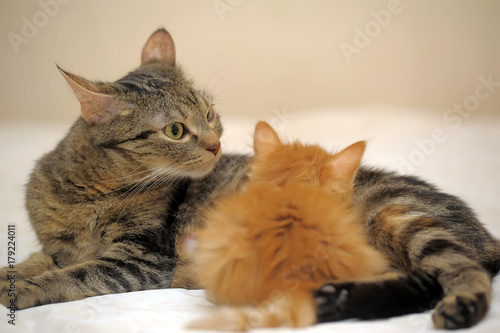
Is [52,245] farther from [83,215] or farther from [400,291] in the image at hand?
[400,291]

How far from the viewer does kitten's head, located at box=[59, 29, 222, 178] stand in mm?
2238

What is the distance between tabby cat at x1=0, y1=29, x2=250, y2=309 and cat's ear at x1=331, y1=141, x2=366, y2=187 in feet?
2.22

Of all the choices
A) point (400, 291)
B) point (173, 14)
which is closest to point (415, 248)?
point (400, 291)

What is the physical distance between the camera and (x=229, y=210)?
1.81 metres

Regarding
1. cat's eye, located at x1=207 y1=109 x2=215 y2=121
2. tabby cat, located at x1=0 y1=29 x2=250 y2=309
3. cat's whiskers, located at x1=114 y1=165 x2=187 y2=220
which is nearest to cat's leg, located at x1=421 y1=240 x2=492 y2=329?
tabby cat, located at x1=0 y1=29 x2=250 y2=309

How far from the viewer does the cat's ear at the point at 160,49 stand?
282 cm

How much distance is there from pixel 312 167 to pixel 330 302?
644mm

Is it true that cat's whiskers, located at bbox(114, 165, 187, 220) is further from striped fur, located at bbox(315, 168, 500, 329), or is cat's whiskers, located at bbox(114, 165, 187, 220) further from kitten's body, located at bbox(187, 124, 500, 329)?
striped fur, located at bbox(315, 168, 500, 329)

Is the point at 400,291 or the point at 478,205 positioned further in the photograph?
the point at 478,205

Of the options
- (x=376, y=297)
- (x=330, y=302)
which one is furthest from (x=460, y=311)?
(x=330, y=302)

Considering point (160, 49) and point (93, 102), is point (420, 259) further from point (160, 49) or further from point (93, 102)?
point (160, 49)

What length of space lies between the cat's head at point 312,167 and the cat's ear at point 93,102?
Result: 736mm

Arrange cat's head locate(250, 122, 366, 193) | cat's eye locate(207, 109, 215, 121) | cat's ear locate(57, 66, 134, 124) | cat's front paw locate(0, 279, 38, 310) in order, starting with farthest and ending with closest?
1. cat's eye locate(207, 109, 215, 121)
2. cat's ear locate(57, 66, 134, 124)
3. cat's head locate(250, 122, 366, 193)
4. cat's front paw locate(0, 279, 38, 310)

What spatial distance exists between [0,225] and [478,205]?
10.0 ft
